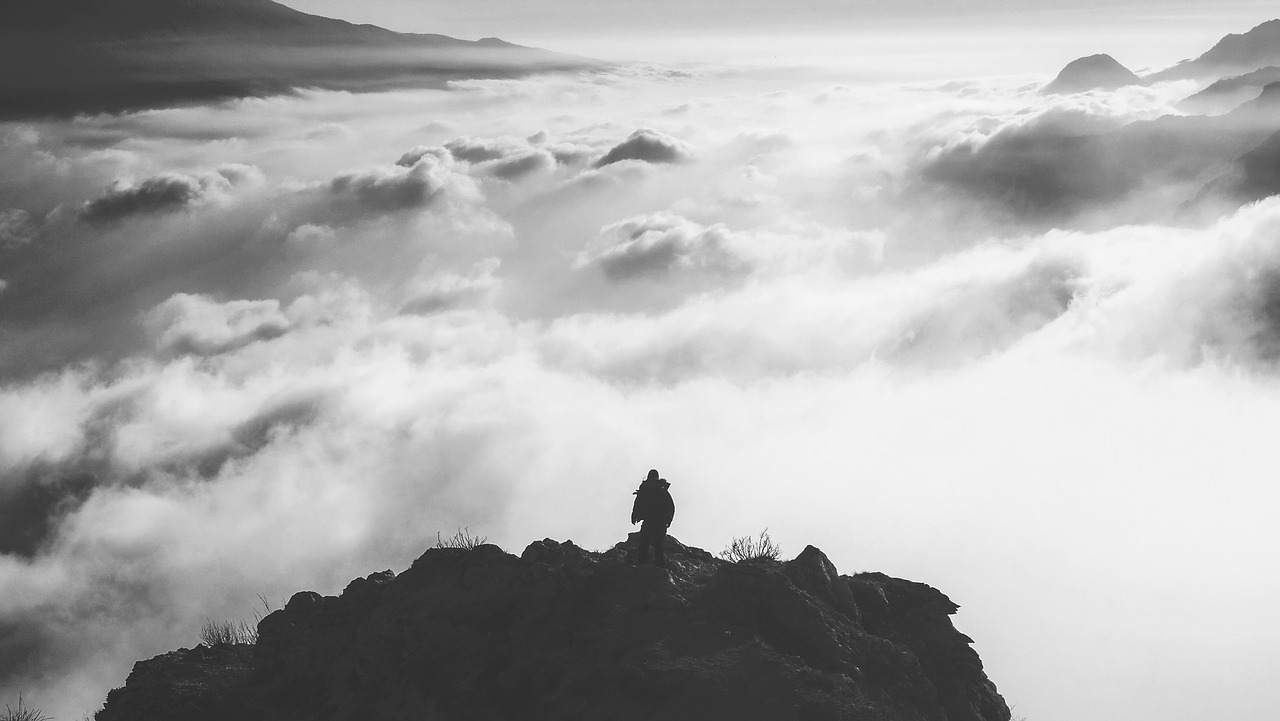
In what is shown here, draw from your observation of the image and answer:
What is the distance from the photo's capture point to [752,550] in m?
20.0

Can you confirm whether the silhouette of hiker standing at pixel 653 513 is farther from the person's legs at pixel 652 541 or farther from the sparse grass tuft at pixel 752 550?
the sparse grass tuft at pixel 752 550

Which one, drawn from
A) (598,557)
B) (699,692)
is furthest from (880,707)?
(598,557)

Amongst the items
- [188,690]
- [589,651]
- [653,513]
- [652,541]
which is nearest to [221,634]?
[188,690]

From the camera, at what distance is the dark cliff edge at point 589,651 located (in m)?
14.6

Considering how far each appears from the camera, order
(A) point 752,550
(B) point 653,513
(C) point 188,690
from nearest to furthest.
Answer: (B) point 653,513 → (C) point 188,690 → (A) point 752,550

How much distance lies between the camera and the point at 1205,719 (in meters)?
178

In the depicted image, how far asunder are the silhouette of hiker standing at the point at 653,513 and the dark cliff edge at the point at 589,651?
49cm

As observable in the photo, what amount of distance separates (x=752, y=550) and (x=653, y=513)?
14.0ft

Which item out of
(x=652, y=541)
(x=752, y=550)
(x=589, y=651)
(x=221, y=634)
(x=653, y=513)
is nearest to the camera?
(x=589, y=651)

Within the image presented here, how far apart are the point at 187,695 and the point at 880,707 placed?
1346cm

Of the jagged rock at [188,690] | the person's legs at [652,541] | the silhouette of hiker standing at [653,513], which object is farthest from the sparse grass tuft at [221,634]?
the silhouette of hiker standing at [653,513]

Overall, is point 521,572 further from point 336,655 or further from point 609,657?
point 336,655

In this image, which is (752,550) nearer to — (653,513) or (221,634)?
(653,513)

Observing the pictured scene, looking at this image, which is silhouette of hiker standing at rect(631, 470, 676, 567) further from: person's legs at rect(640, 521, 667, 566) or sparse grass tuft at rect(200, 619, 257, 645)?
sparse grass tuft at rect(200, 619, 257, 645)
